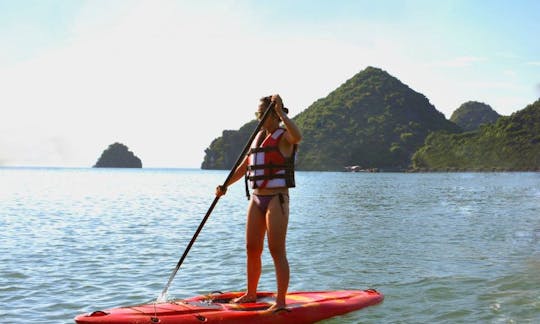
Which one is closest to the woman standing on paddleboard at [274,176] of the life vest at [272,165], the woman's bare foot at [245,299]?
the life vest at [272,165]

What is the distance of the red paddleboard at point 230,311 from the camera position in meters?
6.52

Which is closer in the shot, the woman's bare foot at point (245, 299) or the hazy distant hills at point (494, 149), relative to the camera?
the woman's bare foot at point (245, 299)

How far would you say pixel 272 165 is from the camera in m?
6.59

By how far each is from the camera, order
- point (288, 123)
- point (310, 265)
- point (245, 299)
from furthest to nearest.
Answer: point (310, 265)
point (245, 299)
point (288, 123)

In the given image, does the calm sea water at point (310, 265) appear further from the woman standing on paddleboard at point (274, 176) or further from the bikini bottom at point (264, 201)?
the bikini bottom at point (264, 201)

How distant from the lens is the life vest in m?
6.59

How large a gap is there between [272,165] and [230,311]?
6.06 ft

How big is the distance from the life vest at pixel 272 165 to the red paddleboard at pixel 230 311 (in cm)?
157

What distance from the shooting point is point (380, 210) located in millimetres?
29609

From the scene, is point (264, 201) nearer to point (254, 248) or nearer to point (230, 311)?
point (254, 248)

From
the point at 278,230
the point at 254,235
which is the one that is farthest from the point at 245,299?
the point at 278,230

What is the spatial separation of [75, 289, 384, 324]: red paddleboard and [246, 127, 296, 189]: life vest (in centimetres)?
157

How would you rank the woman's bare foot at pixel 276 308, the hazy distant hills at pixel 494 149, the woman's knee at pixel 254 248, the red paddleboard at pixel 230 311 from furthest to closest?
the hazy distant hills at pixel 494 149 → the woman's knee at pixel 254 248 → the woman's bare foot at pixel 276 308 → the red paddleboard at pixel 230 311

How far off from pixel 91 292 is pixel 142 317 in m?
3.36
